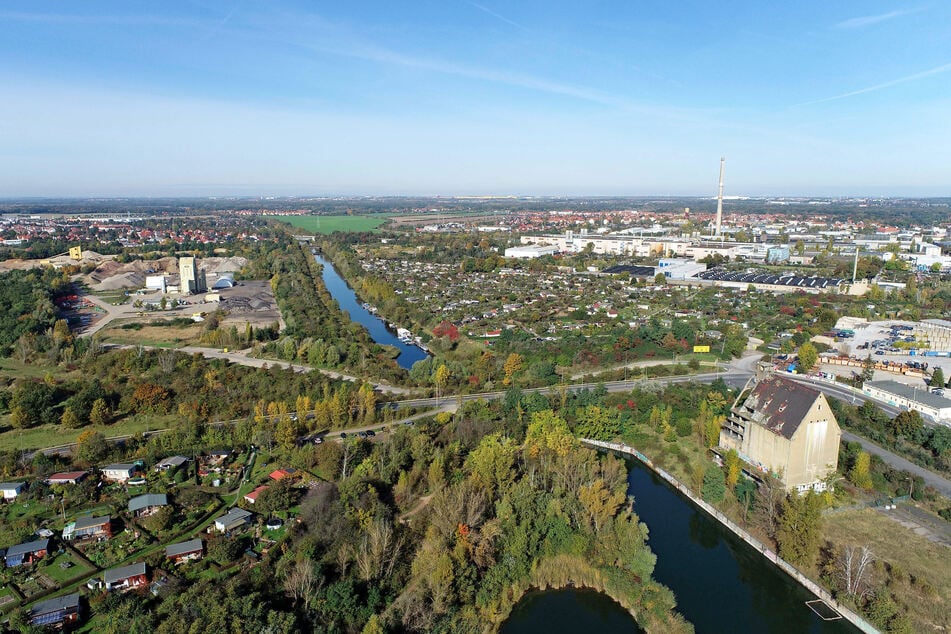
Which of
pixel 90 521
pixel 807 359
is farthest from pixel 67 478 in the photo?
pixel 807 359

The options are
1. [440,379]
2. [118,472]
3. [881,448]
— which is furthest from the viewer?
[440,379]

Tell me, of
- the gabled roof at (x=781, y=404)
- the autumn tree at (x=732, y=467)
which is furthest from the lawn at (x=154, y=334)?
the gabled roof at (x=781, y=404)

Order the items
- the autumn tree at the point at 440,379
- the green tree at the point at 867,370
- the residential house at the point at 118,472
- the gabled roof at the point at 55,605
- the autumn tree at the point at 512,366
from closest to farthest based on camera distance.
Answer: the gabled roof at the point at 55,605
the residential house at the point at 118,472
the autumn tree at the point at 440,379
the green tree at the point at 867,370
the autumn tree at the point at 512,366

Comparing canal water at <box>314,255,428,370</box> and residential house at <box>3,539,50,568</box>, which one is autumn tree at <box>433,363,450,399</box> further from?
residential house at <box>3,539,50,568</box>

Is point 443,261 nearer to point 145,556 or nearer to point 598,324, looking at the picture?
point 598,324

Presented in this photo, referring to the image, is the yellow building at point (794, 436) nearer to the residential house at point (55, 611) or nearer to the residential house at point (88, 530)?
the residential house at point (55, 611)

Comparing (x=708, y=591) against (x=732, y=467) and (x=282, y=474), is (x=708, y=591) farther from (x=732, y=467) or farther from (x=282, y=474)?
(x=282, y=474)

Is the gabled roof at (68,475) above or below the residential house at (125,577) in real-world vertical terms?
above

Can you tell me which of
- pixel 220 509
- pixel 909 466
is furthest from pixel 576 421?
pixel 220 509
